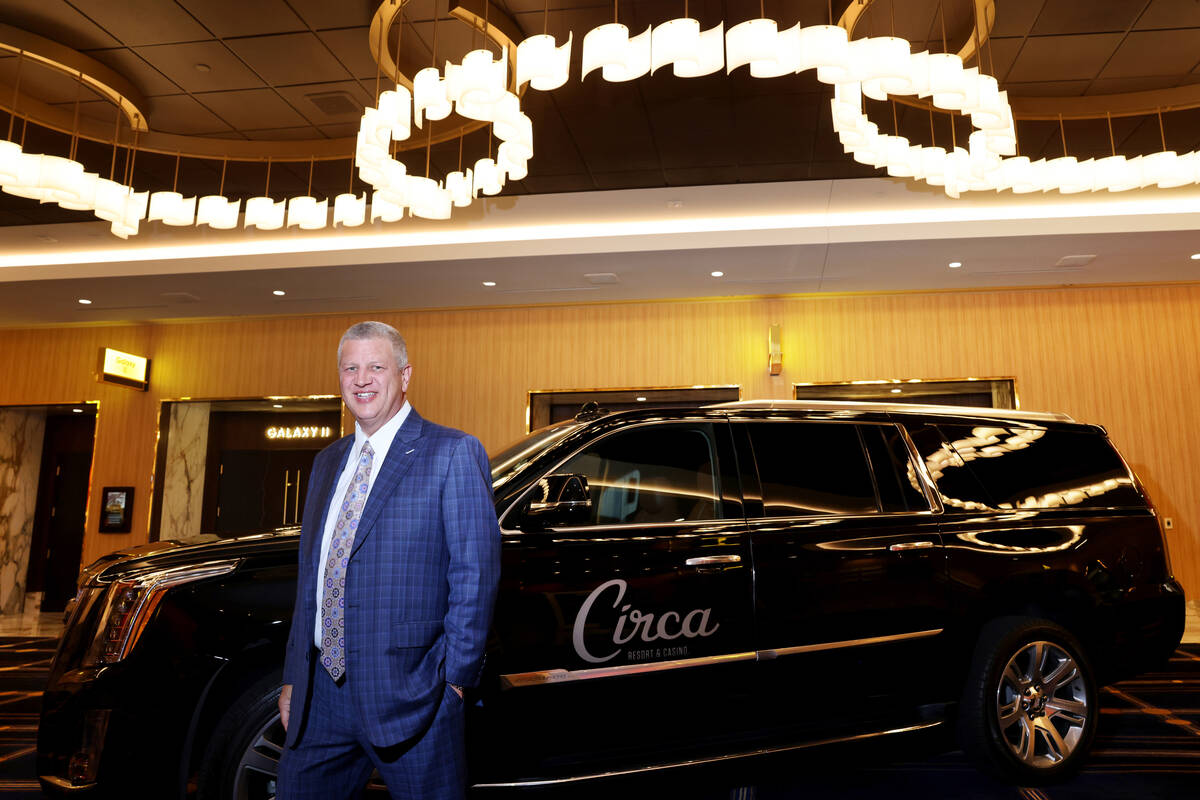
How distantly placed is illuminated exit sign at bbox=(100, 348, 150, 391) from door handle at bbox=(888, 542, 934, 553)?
31.3ft

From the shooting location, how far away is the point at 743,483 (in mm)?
2887

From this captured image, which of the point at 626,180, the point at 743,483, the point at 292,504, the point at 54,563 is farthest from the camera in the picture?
the point at 54,563

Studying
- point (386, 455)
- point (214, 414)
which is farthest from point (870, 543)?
point (214, 414)

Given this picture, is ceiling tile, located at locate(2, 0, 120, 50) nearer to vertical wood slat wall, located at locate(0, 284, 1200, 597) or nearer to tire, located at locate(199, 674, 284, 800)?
vertical wood slat wall, located at locate(0, 284, 1200, 597)

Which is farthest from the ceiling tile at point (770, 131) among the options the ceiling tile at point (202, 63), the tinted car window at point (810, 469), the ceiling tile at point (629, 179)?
the tinted car window at point (810, 469)

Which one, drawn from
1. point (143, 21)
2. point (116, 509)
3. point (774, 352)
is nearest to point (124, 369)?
point (116, 509)

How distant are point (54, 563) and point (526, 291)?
8338 mm

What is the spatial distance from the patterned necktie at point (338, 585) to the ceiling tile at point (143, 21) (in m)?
4.80

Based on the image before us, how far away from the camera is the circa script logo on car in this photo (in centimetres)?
250

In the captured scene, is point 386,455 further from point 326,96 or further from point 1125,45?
point 1125,45

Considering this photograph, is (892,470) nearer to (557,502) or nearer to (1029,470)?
(1029,470)

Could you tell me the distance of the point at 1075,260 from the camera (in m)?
7.75

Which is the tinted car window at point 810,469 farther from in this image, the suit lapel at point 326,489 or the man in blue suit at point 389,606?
the suit lapel at point 326,489

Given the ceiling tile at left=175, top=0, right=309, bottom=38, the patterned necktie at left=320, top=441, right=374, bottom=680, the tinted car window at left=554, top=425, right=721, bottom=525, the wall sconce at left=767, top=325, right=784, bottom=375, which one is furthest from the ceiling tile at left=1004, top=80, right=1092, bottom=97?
the patterned necktie at left=320, top=441, right=374, bottom=680
